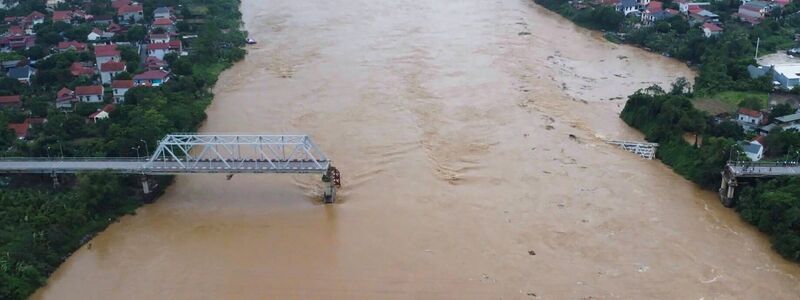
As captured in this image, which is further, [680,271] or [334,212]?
[334,212]

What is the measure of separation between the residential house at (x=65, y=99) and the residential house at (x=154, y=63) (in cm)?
274

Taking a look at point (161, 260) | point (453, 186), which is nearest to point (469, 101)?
point (453, 186)

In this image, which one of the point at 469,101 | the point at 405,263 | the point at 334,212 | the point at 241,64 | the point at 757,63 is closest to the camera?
the point at 405,263

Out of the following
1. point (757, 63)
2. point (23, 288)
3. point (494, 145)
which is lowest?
point (23, 288)

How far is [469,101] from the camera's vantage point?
18812 mm

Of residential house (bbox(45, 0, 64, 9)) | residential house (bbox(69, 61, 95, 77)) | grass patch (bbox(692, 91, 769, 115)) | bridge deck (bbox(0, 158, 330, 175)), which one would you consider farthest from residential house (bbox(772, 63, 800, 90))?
residential house (bbox(45, 0, 64, 9))

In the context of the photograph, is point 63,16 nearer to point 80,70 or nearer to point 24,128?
point 80,70

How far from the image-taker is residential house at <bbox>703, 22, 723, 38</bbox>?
23297 mm

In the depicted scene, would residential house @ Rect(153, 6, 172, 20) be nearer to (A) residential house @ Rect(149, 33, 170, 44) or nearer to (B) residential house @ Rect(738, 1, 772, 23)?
(A) residential house @ Rect(149, 33, 170, 44)

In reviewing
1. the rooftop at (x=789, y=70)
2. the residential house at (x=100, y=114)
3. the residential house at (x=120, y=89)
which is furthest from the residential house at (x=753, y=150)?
the residential house at (x=120, y=89)

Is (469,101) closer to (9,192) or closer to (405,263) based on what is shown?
(405,263)

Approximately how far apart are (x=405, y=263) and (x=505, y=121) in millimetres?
6711

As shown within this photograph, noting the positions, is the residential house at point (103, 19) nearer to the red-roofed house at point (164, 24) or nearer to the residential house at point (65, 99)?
the red-roofed house at point (164, 24)

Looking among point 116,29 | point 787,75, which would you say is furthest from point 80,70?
point 787,75
